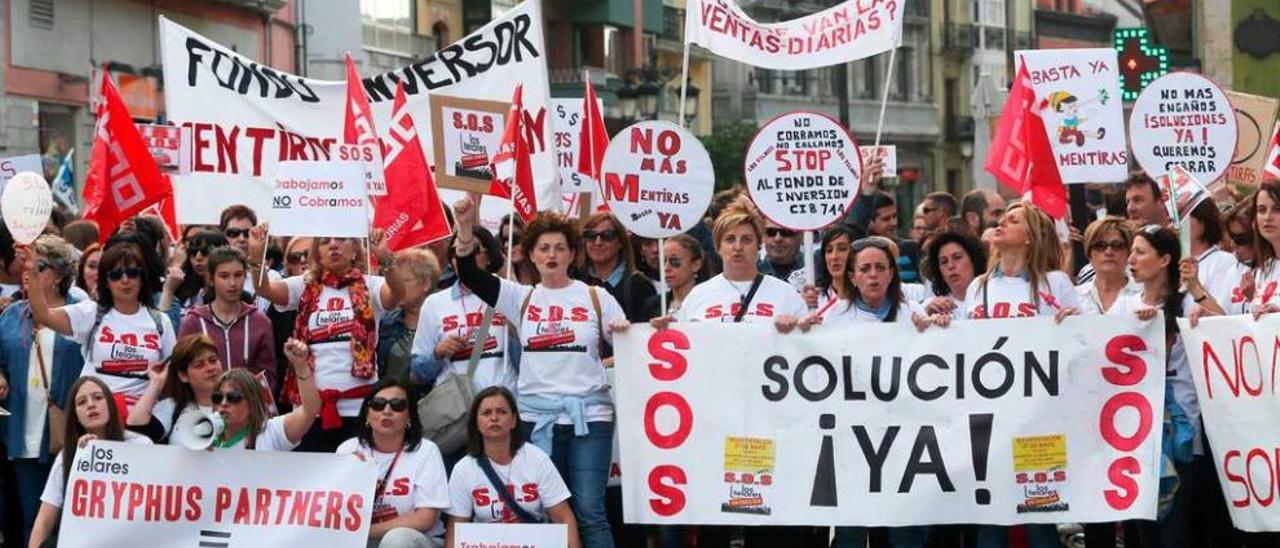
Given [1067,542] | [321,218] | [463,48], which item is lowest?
[1067,542]

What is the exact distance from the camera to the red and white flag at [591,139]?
13.6 m

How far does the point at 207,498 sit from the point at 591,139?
4.67 metres

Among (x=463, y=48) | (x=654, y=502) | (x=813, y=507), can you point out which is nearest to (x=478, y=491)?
(x=654, y=502)

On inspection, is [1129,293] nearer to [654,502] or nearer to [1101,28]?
[654,502]

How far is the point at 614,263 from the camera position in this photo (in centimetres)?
1086

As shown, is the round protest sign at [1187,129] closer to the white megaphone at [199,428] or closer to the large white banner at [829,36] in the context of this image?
the large white banner at [829,36]

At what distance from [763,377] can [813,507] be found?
0.58 meters

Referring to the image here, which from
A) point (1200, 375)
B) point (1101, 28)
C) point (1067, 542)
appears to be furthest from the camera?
point (1101, 28)

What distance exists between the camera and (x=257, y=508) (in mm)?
9523

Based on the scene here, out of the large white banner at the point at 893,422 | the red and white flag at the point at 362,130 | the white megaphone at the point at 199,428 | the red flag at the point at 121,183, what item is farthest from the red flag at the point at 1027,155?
the white megaphone at the point at 199,428

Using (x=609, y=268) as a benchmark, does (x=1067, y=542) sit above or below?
below

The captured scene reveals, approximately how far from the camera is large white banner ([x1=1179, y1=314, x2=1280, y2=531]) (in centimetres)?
920

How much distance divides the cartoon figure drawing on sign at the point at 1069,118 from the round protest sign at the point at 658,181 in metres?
3.12

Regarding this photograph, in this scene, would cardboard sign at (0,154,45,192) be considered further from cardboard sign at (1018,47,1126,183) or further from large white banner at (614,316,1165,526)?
cardboard sign at (1018,47,1126,183)
